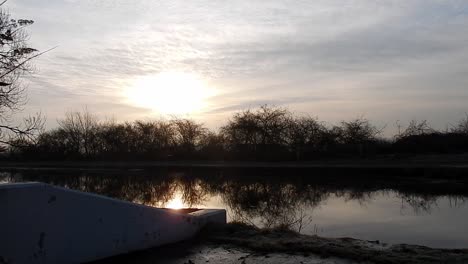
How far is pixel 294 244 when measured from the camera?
718 centimetres

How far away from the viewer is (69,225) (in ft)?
19.1

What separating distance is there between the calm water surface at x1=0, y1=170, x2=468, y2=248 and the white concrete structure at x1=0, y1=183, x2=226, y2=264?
15.4ft

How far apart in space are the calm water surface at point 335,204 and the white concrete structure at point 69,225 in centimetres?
470

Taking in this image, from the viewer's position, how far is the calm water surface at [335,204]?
434 inches

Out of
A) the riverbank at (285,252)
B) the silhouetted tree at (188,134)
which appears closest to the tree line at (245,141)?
the silhouetted tree at (188,134)

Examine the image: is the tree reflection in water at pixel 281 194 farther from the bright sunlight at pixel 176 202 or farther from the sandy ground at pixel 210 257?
the sandy ground at pixel 210 257

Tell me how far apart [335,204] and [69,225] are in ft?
39.1

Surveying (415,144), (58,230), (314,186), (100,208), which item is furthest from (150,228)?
(415,144)

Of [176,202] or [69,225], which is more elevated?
[69,225]

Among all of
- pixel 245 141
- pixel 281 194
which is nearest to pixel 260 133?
pixel 245 141

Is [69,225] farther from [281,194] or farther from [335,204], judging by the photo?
[281,194]

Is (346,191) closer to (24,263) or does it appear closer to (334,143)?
(24,263)

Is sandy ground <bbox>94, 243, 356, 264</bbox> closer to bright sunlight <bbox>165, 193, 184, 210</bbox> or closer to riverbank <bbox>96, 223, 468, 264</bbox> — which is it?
riverbank <bbox>96, 223, 468, 264</bbox>

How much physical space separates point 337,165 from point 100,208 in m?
28.4
